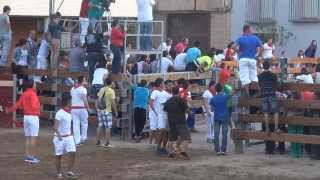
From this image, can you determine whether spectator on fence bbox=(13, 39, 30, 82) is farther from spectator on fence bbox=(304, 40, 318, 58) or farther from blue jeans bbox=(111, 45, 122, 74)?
spectator on fence bbox=(304, 40, 318, 58)

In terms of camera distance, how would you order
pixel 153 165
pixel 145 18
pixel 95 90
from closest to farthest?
pixel 153 165
pixel 145 18
pixel 95 90

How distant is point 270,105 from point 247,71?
1.55 m

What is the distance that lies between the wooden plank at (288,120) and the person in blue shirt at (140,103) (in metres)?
3.09

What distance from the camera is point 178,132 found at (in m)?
19.6

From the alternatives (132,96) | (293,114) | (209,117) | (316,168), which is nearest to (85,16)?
(132,96)

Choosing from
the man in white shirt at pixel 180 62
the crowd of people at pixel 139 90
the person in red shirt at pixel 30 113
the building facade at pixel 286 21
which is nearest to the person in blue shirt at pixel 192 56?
the crowd of people at pixel 139 90

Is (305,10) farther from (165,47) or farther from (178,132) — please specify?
(178,132)

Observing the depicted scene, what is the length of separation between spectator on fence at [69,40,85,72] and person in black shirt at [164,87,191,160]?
531 centimetres

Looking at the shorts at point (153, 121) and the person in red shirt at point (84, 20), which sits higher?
the person in red shirt at point (84, 20)

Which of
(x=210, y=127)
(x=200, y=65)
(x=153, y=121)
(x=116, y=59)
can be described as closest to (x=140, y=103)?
(x=153, y=121)

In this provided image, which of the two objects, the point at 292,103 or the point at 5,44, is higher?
the point at 5,44

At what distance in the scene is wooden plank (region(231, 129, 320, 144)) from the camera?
19.3m

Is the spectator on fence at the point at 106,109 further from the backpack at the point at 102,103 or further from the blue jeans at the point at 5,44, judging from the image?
the blue jeans at the point at 5,44

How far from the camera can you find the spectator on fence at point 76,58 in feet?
79.8
